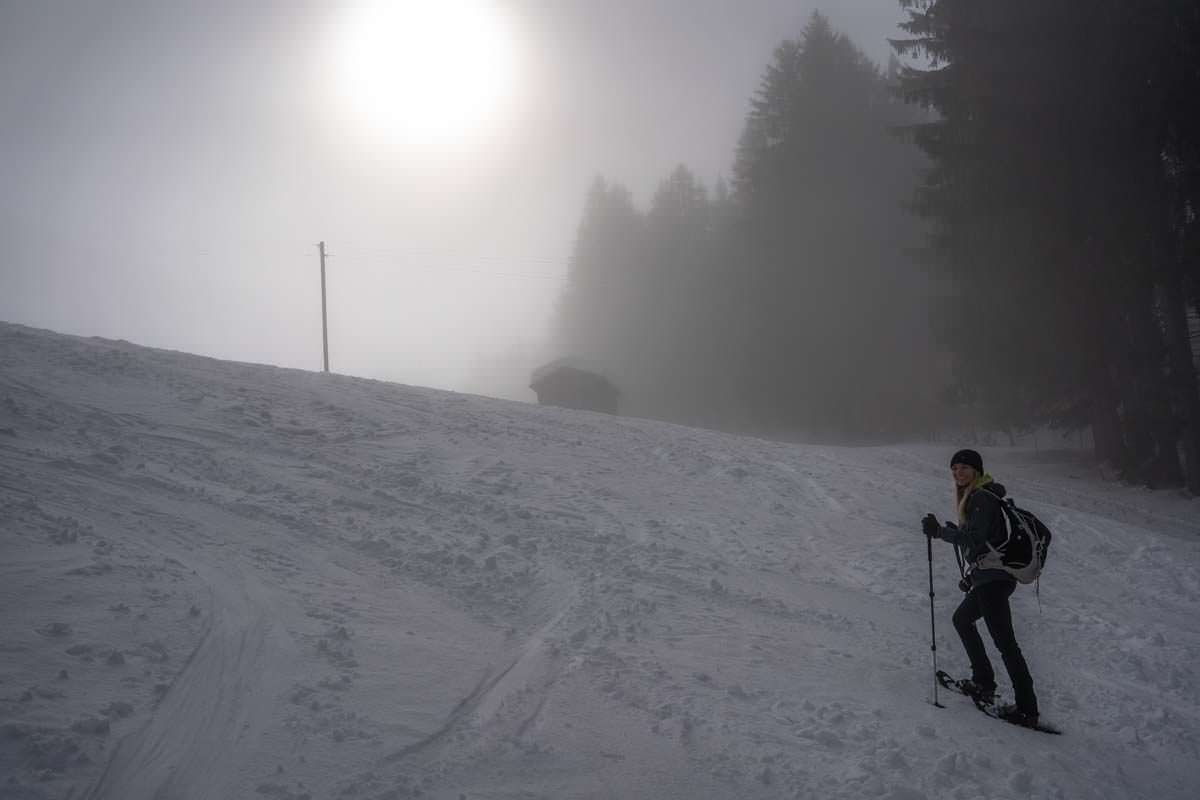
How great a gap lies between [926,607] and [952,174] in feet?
51.0

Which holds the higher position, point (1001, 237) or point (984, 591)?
point (1001, 237)

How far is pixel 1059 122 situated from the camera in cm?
1670

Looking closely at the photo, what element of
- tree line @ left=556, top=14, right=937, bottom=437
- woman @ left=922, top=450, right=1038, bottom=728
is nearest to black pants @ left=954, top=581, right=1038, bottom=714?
woman @ left=922, top=450, right=1038, bottom=728

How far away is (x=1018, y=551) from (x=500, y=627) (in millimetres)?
4125

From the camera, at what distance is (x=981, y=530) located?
16.9 feet

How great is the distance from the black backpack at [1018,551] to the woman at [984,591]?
0.03 metres

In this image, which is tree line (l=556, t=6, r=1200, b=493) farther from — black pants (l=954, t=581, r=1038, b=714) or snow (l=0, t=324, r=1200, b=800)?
black pants (l=954, t=581, r=1038, b=714)

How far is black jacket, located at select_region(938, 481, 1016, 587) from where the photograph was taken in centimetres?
514

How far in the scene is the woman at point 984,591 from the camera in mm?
5133

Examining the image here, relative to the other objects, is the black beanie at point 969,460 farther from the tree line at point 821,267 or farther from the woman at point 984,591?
the tree line at point 821,267

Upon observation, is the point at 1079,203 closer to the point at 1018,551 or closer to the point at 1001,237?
the point at 1001,237

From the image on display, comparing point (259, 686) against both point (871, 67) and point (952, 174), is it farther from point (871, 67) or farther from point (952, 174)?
point (871, 67)

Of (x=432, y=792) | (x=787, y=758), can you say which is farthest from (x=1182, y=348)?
(x=432, y=792)

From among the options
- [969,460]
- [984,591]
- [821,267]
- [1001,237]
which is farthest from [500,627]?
[821,267]
